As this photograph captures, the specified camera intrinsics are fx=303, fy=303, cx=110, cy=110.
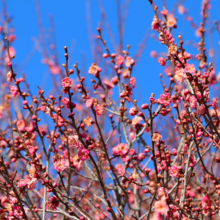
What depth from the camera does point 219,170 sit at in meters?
6.80

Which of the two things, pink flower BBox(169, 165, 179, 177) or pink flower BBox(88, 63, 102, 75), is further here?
pink flower BBox(88, 63, 102, 75)

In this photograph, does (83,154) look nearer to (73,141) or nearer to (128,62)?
(73,141)

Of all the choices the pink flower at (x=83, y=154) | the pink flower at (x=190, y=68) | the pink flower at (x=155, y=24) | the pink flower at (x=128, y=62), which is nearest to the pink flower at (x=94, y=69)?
the pink flower at (x=128, y=62)

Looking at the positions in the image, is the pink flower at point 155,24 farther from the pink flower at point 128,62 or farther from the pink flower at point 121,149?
the pink flower at point 121,149

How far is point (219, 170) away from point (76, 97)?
3614 millimetres

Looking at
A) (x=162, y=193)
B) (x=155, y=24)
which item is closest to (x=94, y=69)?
(x=155, y=24)

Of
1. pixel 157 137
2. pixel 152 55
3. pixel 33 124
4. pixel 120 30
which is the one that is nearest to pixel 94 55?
pixel 120 30

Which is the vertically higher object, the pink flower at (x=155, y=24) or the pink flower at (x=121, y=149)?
the pink flower at (x=155, y=24)

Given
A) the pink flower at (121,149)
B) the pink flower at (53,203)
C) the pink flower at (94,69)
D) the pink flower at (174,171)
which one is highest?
the pink flower at (94,69)

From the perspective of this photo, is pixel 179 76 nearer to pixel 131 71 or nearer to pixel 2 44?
pixel 131 71

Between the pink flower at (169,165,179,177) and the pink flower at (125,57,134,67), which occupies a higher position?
the pink flower at (125,57,134,67)

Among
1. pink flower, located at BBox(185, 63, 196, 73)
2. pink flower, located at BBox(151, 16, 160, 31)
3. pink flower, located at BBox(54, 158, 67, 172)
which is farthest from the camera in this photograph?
pink flower, located at BBox(151, 16, 160, 31)

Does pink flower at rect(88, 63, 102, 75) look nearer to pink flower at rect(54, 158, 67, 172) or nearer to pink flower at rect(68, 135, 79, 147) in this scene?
pink flower at rect(68, 135, 79, 147)

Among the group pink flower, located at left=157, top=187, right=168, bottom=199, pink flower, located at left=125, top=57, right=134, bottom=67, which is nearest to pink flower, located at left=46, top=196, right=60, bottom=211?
pink flower, located at left=157, top=187, right=168, bottom=199
